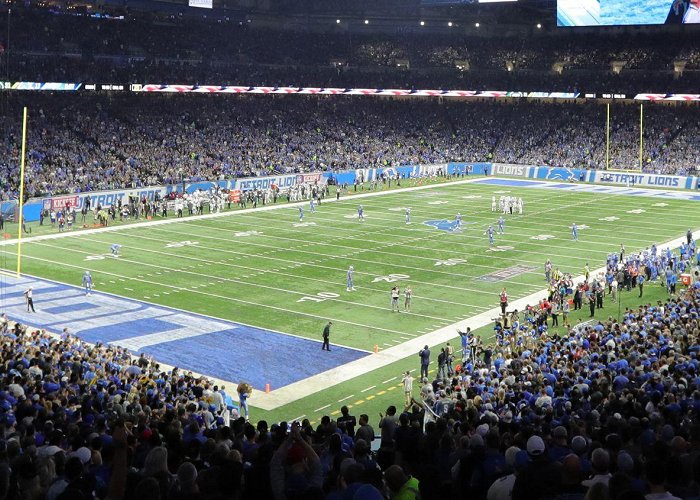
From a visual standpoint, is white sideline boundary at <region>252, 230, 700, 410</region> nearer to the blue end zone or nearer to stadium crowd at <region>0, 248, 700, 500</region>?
the blue end zone

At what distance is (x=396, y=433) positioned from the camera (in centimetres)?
948

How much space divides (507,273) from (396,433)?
26.8 m

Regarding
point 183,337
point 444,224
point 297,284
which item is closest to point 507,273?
point 297,284

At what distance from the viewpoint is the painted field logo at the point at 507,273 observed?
114ft

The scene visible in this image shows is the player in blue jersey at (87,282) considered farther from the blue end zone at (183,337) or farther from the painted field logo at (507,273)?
the painted field logo at (507,273)

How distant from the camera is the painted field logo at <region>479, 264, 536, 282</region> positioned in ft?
114

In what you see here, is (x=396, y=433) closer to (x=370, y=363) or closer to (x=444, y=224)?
(x=370, y=363)

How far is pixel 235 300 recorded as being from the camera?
31.0 metres

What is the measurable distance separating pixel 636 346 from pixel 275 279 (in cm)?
1875

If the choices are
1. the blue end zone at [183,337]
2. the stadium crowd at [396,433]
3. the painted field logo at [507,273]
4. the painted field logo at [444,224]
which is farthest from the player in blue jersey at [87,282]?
the painted field logo at [444,224]

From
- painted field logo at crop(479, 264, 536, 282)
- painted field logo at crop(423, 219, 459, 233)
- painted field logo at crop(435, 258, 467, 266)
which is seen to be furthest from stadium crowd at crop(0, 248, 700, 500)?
painted field logo at crop(423, 219, 459, 233)

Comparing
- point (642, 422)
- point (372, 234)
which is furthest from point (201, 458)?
point (372, 234)

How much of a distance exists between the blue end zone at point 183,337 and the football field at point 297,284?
0.19 feet

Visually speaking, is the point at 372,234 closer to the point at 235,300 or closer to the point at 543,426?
the point at 235,300
